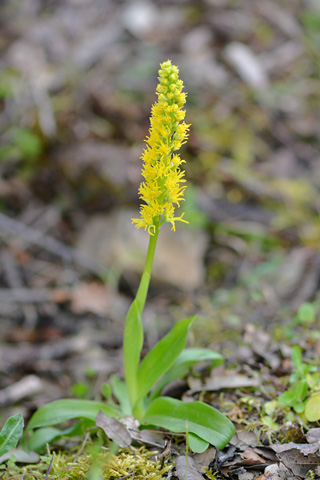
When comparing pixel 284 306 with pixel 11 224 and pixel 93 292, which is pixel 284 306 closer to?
pixel 93 292

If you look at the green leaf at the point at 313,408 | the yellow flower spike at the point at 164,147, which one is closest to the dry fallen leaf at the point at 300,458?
the green leaf at the point at 313,408

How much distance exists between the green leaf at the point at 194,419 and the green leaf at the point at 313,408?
0.41 m

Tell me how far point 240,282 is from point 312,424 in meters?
2.40

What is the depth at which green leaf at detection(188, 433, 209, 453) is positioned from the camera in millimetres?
1983

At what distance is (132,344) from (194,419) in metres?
0.48

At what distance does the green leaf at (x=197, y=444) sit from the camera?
6.51ft

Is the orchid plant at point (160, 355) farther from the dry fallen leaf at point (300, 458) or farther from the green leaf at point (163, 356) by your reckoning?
the dry fallen leaf at point (300, 458)

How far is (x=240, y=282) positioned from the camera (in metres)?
4.52

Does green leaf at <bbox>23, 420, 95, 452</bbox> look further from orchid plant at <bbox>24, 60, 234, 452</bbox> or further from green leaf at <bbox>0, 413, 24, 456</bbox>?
green leaf at <bbox>0, 413, 24, 456</bbox>

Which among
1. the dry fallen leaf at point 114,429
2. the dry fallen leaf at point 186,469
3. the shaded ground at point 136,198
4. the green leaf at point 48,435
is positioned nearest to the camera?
the dry fallen leaf at point 186,469

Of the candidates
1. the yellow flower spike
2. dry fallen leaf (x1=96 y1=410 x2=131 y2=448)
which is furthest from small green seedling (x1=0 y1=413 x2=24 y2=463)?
the yellow flower spike

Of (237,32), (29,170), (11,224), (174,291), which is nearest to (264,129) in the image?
(237,32)

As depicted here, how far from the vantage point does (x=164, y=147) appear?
1.96 m

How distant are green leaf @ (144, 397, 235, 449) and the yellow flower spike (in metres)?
0.88
